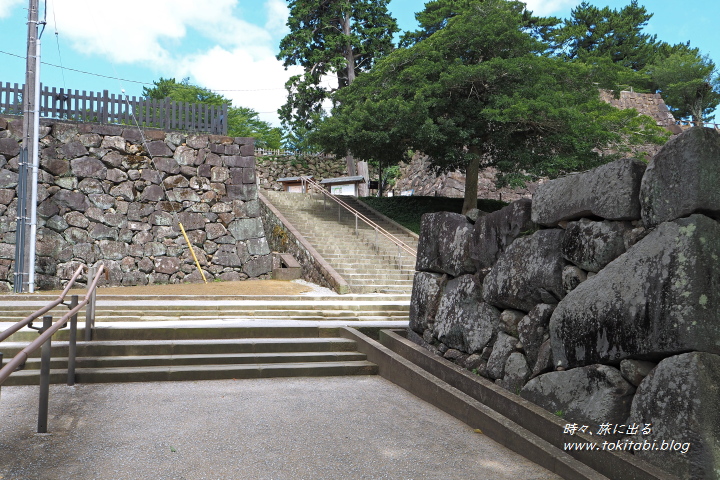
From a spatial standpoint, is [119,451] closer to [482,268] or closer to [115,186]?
[482,268]

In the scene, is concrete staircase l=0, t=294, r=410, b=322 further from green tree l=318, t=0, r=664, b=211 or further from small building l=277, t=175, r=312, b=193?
small building l=277, t=175, r=312, b=193

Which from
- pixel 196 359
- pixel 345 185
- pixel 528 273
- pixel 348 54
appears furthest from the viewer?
pixel 348 54

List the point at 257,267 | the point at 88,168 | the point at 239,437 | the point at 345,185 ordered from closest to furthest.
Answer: the point at 239,437 → the point at 88,168 → the point at 257,267 → the point at 345,185

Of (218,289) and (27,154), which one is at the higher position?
(27,154)

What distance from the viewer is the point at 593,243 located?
346cm

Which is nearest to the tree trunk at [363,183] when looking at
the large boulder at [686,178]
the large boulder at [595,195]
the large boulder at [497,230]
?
the large boulder at [497,230]

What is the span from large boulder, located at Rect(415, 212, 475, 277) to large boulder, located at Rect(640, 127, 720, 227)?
7.05 feet

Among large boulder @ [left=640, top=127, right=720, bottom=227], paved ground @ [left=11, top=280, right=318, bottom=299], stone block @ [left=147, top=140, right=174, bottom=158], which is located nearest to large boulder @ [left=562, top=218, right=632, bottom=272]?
large boulder @ [left=640, top=127, right=720, bottom=227]

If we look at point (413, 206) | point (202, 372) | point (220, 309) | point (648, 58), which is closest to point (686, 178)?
point (202, 372)

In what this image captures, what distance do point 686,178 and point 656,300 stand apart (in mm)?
688

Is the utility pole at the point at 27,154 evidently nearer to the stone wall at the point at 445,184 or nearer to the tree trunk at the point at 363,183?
the tree trunk at the point at 363,183

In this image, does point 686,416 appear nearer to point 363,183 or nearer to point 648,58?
point 363,183

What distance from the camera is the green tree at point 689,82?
3400cm

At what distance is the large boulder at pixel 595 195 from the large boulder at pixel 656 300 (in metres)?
0.31
